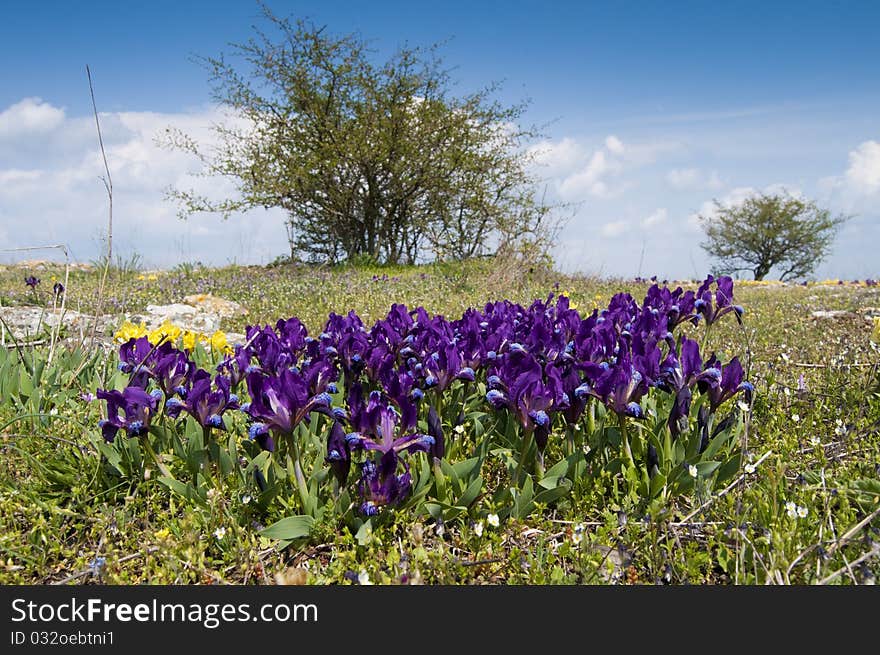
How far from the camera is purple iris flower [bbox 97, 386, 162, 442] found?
8.21 ft

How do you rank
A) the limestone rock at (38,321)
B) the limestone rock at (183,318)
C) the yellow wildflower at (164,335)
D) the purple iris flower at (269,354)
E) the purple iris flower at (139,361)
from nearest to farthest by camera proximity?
1. the purple iris flower at (139,361)
2. the purple iris flower at (269,354)
3. the yellow wildflower at (164,335)
4. the limestone rock at (38,321)
5. the limestone rock at (183,318)

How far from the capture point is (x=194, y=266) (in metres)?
15.5

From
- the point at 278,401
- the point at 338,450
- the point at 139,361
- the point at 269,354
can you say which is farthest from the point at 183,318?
the point at 338,450

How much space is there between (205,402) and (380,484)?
0.85 m

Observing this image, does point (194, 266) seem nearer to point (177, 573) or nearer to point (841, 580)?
point (177, 573)

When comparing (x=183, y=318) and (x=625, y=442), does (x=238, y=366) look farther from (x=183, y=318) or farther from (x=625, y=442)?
(x=183, y=318)

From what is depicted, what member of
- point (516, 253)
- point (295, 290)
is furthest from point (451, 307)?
point (516, 253)

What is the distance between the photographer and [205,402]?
2.60m

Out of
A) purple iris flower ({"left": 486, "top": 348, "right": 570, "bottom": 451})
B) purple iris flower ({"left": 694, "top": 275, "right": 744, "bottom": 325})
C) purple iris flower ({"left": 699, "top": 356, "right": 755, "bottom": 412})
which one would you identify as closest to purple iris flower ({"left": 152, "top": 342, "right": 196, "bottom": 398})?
purple iris flower ({"left": 486, "top": 348, "right": 570, "bottom": 451})

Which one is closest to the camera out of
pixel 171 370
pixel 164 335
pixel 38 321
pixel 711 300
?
pixel 171 370

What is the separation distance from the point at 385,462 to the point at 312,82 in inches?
650

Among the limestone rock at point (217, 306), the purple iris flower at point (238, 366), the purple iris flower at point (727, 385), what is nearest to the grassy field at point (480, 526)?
the purple iris flower at point (727, 385)

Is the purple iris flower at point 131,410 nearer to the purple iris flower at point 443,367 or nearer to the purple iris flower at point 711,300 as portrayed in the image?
the purple iris flower at point 443,367

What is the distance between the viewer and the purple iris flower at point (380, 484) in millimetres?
2346
